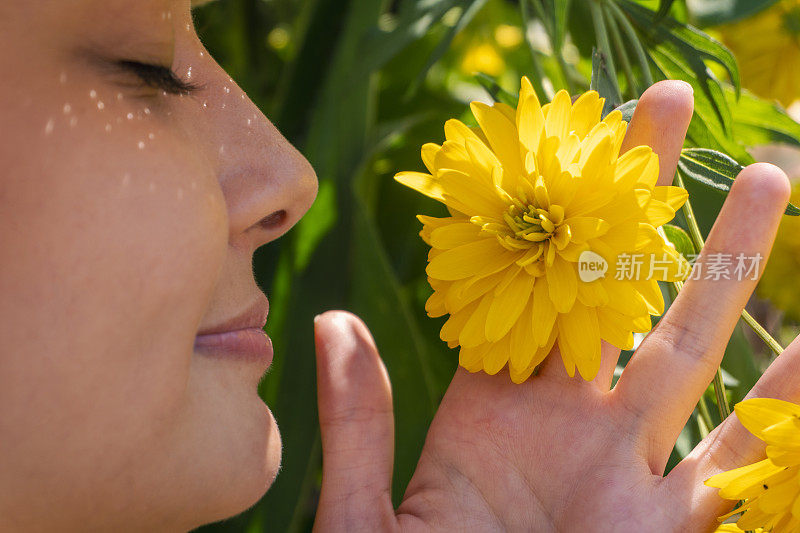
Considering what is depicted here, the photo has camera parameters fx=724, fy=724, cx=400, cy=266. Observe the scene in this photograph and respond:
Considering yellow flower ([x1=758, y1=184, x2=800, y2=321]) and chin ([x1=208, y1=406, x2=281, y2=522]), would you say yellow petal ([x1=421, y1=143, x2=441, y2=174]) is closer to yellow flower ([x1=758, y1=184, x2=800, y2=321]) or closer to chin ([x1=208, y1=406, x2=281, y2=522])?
chin ([x1=208, y1=406, x2=281, y2=522])

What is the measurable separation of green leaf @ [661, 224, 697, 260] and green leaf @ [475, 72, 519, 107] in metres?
0.14

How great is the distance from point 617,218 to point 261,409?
0.23 m

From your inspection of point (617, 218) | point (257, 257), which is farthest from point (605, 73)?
point (257, 257)

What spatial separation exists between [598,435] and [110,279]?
0.30m

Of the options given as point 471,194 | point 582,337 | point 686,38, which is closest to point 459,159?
point 471,194

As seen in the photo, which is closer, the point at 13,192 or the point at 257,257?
the point at 13,192

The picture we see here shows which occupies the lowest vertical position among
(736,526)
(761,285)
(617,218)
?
(761,285)

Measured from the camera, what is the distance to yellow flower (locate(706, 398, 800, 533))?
14.4 inches

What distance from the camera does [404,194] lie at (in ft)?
2.96

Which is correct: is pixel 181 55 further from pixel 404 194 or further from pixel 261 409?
pixel 404 194

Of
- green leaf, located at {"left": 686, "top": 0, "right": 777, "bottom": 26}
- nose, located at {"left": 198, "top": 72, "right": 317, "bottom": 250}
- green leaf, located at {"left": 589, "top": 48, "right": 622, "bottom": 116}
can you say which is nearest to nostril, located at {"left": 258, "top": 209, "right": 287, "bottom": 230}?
nose, located at {"left": 198, "top": 72, "right": 317, "bottom": 250}

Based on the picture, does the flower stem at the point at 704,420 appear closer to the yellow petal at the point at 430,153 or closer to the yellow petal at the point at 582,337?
the yellow petal at the point at 582,337

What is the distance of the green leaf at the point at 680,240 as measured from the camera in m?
0.46

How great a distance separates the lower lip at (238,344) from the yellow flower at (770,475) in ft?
0.87
